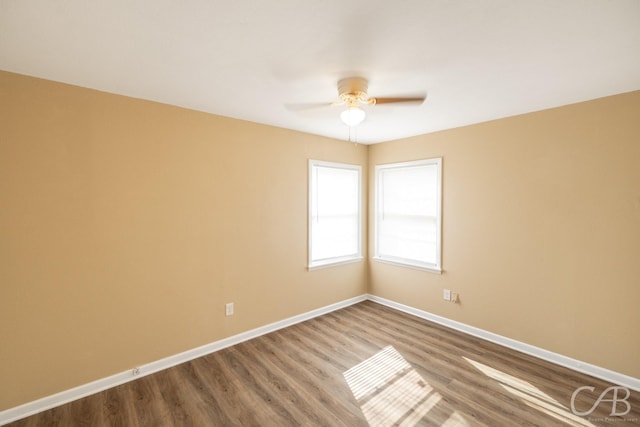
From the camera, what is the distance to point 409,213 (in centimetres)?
401

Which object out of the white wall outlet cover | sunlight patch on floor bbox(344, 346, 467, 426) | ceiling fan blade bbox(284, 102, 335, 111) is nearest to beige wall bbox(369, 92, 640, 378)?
sunlight patch on floor bbox(344, 346, 467, 426)

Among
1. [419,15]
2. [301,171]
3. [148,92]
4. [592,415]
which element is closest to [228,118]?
[148,92]

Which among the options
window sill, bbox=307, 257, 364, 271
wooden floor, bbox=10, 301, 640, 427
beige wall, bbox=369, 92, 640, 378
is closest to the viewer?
wooden floor, bbox=10, 301, 640, 427

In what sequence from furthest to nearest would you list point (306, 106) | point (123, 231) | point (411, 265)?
1. point (411, 265)
2. point (306, 106)
3. point (123, 231)

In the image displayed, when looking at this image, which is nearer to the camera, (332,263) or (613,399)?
(613,399)

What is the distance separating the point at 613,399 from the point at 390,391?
176 centimetres

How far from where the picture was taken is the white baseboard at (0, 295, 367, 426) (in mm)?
2023

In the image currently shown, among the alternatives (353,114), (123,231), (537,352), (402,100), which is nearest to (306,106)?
(353,114)

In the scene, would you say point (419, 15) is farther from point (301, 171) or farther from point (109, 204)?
point (109, 204)

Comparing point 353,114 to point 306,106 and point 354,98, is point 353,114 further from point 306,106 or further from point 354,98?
point 306,106

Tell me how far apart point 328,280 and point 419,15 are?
325cm

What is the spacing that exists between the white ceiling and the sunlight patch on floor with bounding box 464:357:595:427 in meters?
2.49

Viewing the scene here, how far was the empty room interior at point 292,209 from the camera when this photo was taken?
5.32 feet

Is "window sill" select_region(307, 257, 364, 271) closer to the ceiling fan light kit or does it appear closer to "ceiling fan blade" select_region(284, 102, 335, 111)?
"ceiling fan blade" select_region(284, 102, 335, 111)
